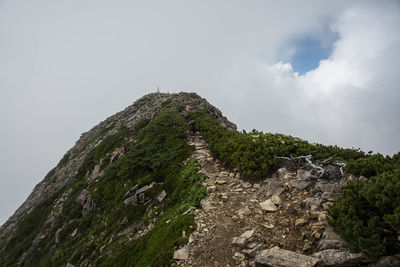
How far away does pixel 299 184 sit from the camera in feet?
29.3

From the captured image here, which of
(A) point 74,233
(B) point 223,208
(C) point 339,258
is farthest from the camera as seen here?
(A) point 74,233

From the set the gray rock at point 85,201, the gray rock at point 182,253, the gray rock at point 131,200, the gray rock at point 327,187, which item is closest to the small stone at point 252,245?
the gray rock at point 182,253

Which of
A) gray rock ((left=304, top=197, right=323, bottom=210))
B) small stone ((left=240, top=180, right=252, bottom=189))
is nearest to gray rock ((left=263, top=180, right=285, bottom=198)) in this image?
small stone ((left=240, top=180, right=252, bottom=189))

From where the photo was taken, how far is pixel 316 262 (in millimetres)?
5414

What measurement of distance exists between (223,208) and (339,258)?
15.9ft

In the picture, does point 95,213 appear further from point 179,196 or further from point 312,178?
point 312,178

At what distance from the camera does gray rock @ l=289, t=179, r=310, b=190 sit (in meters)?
8.77

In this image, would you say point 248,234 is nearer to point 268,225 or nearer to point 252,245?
point 252,245

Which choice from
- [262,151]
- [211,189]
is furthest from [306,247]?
[262,151]

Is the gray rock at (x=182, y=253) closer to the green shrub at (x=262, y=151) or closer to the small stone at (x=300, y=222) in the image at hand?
the small stone at (x=300, y=222)

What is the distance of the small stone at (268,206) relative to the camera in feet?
27.4

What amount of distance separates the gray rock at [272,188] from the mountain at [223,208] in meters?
0.05

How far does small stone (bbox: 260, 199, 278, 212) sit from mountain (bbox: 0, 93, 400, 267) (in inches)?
1.7

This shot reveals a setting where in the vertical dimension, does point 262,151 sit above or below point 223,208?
above
